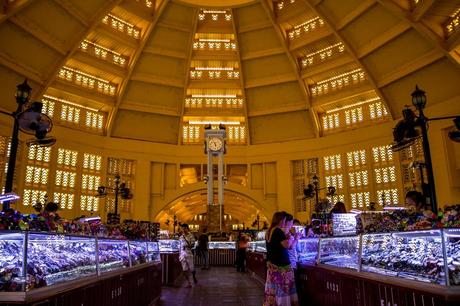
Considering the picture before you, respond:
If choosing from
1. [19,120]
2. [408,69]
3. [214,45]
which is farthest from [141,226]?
[214,45]

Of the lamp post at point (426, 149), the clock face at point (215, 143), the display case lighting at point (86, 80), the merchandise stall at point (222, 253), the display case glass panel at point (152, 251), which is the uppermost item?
the display case lighting at point (86, 80)

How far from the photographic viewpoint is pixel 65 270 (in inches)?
150

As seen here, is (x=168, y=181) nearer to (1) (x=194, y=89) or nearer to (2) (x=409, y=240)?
(1) (x=194, y=89)

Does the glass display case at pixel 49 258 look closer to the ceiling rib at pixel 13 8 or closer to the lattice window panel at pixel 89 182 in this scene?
the ceiling rib at pixel 13 8

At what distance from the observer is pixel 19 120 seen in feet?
23.4

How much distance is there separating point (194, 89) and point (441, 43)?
14.1 m

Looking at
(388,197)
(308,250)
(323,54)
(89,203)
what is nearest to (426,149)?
(308,250)

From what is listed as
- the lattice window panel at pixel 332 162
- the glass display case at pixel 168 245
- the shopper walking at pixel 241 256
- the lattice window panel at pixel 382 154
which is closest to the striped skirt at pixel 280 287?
the glass display case at pixel 168 245

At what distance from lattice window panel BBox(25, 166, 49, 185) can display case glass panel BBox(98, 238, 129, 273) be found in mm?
15925

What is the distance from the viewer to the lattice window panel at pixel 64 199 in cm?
2102

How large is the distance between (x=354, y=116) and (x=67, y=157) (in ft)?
54.1

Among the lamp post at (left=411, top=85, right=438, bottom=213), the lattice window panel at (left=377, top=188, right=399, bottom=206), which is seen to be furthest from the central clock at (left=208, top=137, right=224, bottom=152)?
the lamp post at (left=411, top=85, right=438, bottom=213)

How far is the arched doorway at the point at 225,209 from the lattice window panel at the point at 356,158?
19.3ft

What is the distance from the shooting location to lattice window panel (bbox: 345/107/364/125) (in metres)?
23.1
